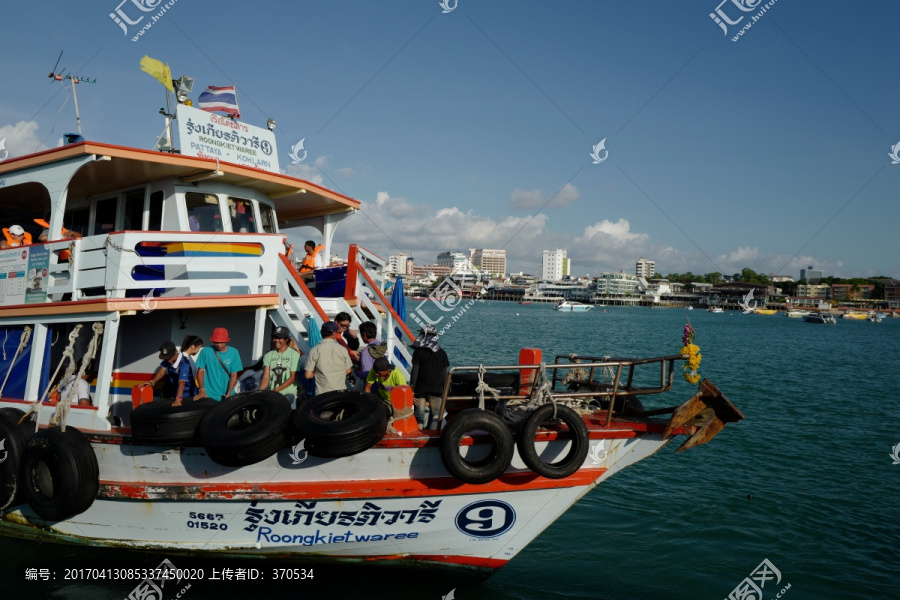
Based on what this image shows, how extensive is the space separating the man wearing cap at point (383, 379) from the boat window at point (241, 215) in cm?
310

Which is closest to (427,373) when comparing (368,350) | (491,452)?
(368,350)

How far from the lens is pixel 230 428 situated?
18.5 ft

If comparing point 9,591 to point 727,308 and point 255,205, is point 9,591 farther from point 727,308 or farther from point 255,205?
point 727,308

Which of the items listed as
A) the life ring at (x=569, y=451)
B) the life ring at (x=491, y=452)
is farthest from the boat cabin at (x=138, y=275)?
the life ring at (x=569, y=451)

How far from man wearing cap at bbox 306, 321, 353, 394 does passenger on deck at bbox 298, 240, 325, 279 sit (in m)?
2.78

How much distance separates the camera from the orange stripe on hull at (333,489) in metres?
5.66

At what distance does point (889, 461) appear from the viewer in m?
12.4

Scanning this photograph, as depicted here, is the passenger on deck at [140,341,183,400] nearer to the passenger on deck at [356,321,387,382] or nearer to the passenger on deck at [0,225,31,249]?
the passenger on deck at [356,321,387,382]

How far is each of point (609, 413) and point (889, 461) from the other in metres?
10.2

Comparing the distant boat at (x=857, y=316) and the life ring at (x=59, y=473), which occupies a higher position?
the distant boat at (x=857, y=316)

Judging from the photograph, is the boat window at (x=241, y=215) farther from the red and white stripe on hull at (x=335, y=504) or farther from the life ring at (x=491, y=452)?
the life ring at (x=491, y=452)

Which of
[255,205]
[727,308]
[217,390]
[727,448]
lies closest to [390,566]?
[217,390]

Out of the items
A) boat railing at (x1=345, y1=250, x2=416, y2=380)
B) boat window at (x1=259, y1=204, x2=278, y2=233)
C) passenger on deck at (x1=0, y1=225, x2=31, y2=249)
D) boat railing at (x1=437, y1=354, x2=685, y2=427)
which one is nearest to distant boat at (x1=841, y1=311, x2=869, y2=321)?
boat railing at (x1=437, y1=354, x2=685, y2=427)

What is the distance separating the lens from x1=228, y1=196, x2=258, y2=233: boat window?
308 inches
